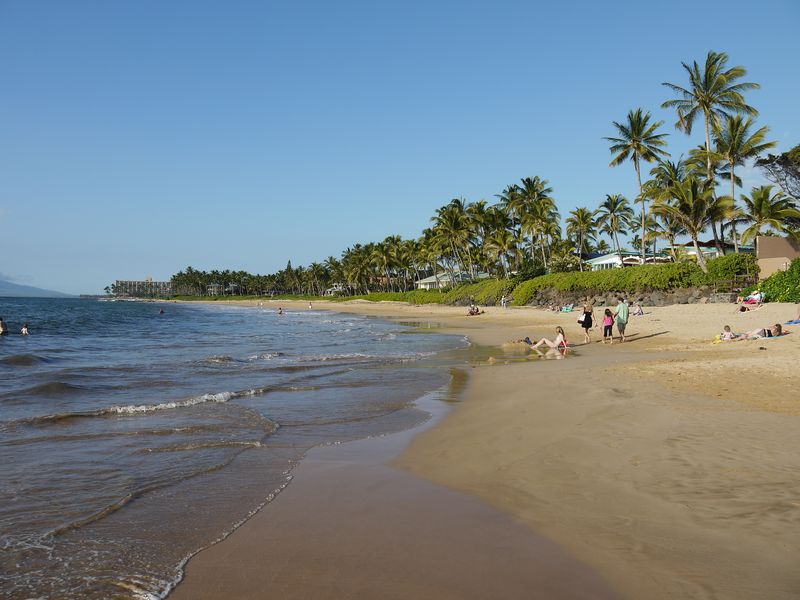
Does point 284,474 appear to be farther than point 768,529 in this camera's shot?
Yes

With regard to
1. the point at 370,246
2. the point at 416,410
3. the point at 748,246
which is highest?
the point at 370,246

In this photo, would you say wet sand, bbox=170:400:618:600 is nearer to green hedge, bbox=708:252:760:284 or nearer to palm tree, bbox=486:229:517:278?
green hedge, bbox=708:252:760:284

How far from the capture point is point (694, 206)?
3531 centimetres

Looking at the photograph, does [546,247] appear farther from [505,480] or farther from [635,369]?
[505,480]

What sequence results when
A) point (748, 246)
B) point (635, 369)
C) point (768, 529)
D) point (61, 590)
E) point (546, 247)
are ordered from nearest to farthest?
1. point (61, 590)
2. point (768, 529)
3. point (635, 369)
4. point (748, 246)
5. point (546, 247)

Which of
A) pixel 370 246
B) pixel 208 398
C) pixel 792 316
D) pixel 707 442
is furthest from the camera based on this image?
pixel 370 246

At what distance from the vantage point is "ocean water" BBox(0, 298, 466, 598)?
413 cm

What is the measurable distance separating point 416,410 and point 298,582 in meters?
6.36

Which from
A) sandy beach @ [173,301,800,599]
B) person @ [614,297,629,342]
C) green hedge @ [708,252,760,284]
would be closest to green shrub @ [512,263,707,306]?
green hedge @ [708,252,760,284]

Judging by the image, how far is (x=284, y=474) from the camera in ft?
20.4

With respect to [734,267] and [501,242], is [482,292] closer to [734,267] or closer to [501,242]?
[501,242]

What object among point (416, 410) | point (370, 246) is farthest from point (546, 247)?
point (416, 410)

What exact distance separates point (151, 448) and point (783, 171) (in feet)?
135

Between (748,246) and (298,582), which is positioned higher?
(748,246)
